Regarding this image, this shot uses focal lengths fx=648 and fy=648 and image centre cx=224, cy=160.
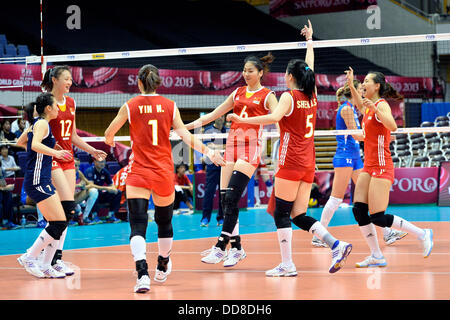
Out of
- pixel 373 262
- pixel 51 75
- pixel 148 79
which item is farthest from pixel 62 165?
pixel 373 262

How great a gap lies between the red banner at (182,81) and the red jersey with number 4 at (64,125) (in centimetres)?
1085

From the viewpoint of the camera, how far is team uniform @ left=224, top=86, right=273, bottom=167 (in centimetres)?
641

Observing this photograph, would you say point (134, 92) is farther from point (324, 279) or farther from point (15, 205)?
point (324, 279)

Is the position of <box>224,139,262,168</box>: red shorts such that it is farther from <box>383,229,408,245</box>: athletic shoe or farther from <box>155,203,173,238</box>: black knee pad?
<box>383,229,408,245</box>: athletic shoe

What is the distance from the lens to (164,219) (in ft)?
17.1

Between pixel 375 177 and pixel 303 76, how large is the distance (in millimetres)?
1229

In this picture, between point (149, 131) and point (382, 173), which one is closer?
point (149, 131)

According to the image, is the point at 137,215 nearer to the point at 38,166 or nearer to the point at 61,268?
the point at 38,166

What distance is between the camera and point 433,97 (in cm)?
2425

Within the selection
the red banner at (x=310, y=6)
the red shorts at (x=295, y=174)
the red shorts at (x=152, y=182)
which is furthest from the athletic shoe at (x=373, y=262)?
the red banner at (x=310, y=6)

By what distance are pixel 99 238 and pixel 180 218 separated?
11.2 feet

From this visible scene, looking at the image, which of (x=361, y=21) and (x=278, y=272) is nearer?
(x=278, y=272)

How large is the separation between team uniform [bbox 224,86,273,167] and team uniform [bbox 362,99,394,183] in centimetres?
102
